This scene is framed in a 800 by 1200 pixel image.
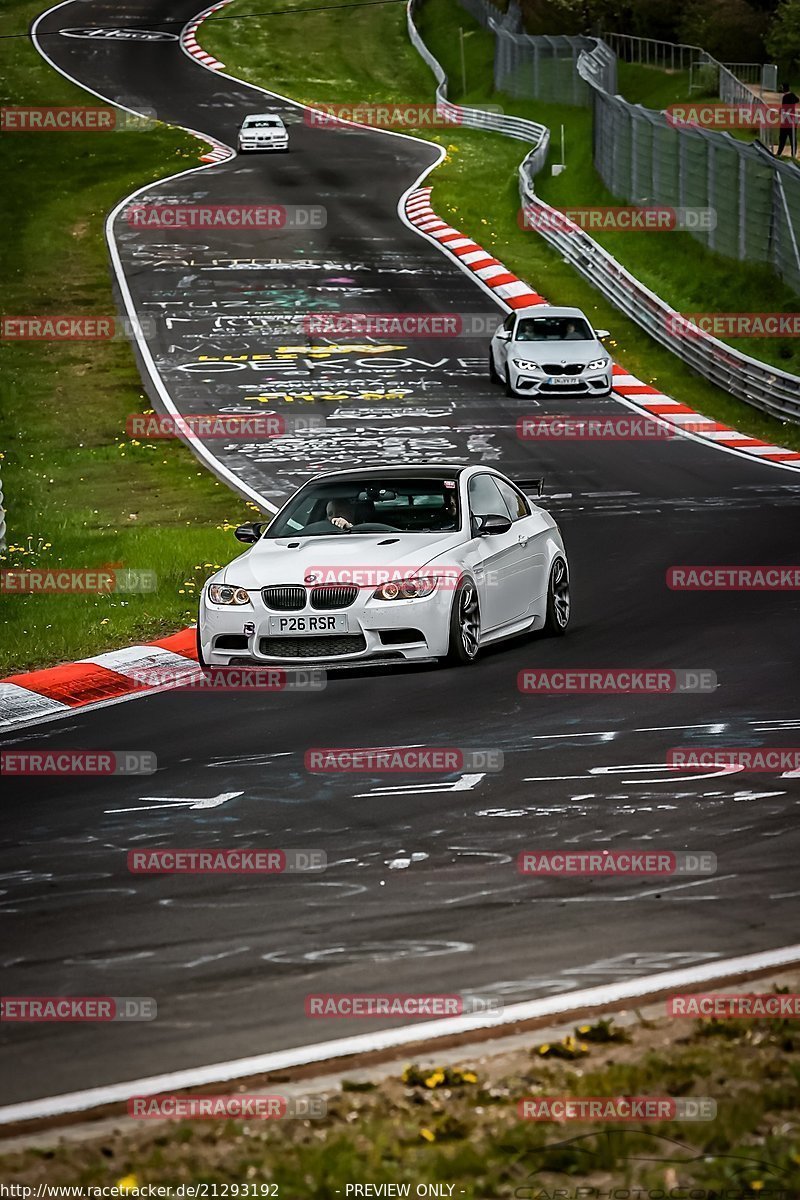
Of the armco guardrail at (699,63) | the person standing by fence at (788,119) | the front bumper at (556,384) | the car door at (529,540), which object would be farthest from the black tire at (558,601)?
the armco guardrail at (699,63)

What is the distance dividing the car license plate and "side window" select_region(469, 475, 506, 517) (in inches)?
71.2

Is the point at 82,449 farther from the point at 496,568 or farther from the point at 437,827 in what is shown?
the point at 437,827

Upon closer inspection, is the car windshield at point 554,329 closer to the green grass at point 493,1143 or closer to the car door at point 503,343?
the car door at point 503,343

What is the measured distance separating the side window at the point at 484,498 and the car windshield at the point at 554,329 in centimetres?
1579

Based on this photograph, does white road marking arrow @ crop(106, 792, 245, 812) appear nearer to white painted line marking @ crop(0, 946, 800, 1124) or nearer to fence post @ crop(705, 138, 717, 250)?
white painted line marking @ crop(0, 946, 800, 1124)

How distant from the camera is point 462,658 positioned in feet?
→ 44.7

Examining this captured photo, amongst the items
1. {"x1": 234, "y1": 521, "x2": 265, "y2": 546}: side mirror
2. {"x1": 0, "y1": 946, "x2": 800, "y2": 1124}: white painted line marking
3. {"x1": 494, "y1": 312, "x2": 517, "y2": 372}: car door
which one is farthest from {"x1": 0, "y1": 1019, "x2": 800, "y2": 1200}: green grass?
{"x1": 494, "y1": 312, "x2": 517, "y2": 372}: car door

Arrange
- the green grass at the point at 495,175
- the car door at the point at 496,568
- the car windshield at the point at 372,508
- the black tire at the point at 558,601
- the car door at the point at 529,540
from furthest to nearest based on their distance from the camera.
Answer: the green grass at the point at 495,175 → the black tire at the point at 558,601 → the car door at the point at 529,540 → the car windshield at the point at 372,508 → the car door at the point at 496,568

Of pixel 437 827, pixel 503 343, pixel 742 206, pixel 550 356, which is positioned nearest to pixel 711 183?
pixel 742 206

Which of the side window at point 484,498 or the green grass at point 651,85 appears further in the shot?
the green grass at point 651,85

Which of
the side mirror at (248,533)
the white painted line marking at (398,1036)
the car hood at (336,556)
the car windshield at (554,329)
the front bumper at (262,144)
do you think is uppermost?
the white painted line marking at (398,1036)

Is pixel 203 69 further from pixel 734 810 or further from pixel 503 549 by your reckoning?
pixel 734 810

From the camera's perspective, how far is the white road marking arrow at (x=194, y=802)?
985 centimetres

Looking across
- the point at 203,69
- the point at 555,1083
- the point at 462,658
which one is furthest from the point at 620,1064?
the point at 203,69
